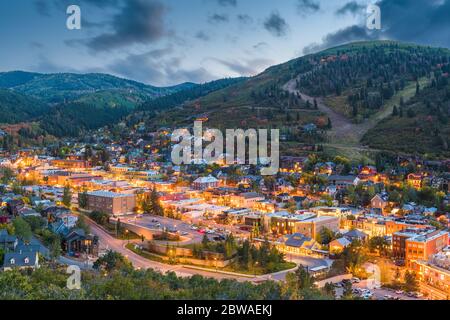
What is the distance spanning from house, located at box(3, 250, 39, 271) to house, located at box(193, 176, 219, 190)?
873 inches

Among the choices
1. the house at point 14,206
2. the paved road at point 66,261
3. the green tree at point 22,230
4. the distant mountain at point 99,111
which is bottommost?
the paved road at point 66,261

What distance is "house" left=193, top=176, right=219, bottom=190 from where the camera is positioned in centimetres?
3778

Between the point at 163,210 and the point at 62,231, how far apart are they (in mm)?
8844

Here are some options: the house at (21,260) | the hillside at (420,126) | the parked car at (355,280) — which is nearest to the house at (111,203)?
the house at (21,260)

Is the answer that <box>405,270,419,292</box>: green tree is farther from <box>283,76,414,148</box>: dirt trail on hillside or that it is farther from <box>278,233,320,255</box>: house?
<box>283,76,414,148</box>: dirt trail on hillside

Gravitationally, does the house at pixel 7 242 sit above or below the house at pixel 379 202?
below

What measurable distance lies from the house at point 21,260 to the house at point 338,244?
11616 millimetres

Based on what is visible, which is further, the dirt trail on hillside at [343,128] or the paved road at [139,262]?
the dirt trail on hillside at [343,128]

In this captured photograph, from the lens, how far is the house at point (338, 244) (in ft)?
66.4

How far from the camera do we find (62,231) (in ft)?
70.0

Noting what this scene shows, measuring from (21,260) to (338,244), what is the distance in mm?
12301

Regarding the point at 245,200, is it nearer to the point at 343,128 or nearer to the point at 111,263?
the point at 111,263

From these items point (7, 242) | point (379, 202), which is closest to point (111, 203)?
point (7, 242)

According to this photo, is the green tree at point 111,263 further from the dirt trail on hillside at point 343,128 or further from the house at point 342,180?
the dirt trail on hillside at point 343,128
